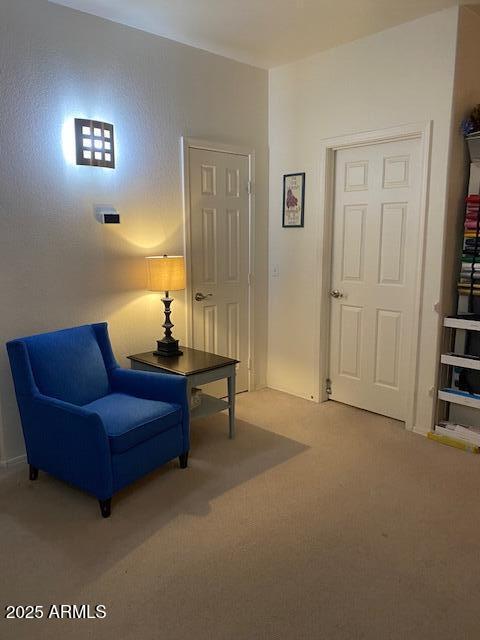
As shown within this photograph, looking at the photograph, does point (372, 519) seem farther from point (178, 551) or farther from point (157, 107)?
point (157, 107)

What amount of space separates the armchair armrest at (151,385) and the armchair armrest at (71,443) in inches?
21.5

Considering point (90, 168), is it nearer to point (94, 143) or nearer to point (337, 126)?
point (94, 143)

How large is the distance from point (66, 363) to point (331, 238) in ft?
7.34

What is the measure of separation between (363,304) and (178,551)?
2.31 m

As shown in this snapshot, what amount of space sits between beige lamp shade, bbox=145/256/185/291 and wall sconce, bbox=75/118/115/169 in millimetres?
687

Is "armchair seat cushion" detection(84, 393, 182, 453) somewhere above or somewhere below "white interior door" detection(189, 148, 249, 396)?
below

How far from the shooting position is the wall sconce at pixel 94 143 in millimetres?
3090

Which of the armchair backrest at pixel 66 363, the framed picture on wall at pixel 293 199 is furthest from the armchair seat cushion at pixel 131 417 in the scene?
the framed picture on wall at pixel 293 199

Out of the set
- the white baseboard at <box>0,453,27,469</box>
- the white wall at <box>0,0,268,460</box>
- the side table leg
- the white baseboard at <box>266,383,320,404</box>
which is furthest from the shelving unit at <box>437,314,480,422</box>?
the white baseboard at <box>0,453,27,469</box>

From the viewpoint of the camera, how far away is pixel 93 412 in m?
2.42

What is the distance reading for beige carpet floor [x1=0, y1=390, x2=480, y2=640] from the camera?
6.11ft

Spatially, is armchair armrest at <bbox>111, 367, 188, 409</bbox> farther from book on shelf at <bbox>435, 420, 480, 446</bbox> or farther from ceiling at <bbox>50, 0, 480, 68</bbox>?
ceiling at <bbox>50, 0, 480, 68</bbox>

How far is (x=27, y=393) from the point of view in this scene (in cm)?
268

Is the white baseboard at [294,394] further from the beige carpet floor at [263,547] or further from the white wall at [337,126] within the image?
the beige carpet floor at [263,547]
